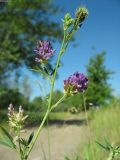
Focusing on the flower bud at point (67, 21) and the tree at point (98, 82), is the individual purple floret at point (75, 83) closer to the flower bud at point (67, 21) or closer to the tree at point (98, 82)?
the flower bud at point (67, 21)

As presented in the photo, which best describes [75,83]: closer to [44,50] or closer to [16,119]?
[44,50]

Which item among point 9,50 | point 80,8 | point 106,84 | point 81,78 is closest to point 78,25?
point 80,8

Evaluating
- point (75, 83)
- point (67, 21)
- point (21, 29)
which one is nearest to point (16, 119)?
point (75, 83)

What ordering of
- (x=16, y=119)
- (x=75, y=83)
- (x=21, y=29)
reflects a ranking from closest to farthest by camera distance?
1. (x=16, y=119)
2. (x=75, y=83)
3. (x=21, y=29)

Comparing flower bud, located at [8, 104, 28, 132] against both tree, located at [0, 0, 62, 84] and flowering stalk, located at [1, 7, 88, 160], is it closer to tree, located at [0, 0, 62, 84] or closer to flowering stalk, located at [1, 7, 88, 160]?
flowering stalk, located at [1, 7, 88, 160]

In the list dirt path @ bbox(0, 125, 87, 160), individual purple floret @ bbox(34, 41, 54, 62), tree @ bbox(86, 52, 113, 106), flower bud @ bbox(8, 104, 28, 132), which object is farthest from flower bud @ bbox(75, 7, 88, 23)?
tree @ bbox(86, 52, 113, 106)

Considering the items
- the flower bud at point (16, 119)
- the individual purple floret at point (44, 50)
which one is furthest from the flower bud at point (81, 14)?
the flower bud at point (16, 119)
